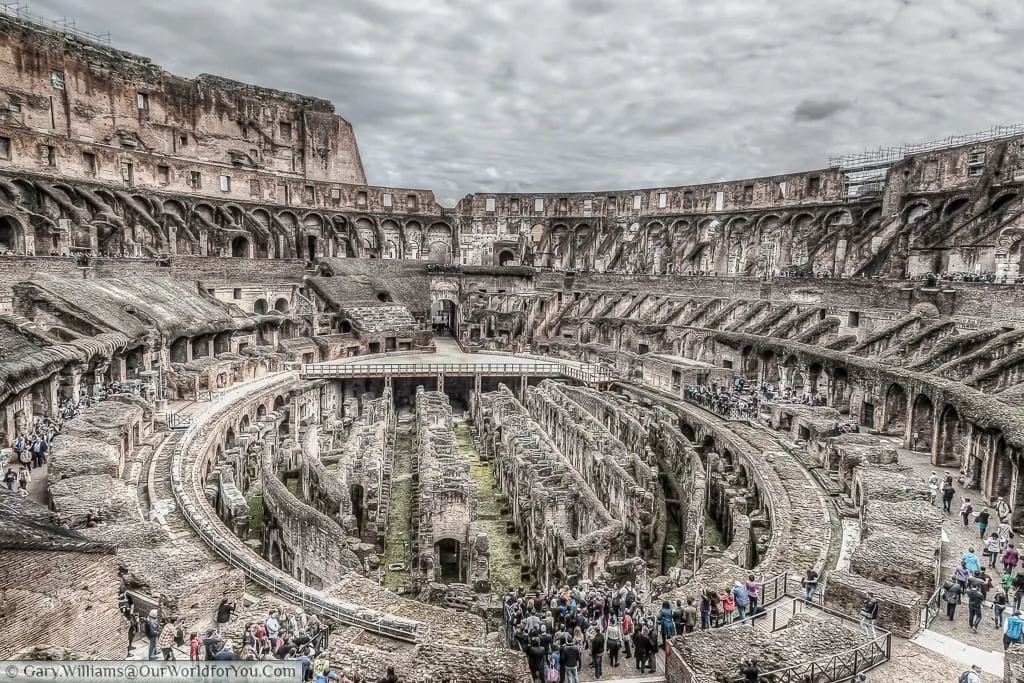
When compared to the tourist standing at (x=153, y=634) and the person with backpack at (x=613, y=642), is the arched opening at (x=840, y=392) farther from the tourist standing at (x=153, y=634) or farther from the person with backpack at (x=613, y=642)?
the tourist standing at (x=153, y=634)

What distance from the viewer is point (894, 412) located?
2586cm

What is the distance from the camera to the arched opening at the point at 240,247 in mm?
53919

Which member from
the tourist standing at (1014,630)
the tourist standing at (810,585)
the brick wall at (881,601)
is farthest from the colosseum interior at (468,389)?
the tourist standing at (1014,630)

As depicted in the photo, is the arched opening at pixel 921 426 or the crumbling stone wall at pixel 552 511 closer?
the crumbling stone wall at pixel 552 511

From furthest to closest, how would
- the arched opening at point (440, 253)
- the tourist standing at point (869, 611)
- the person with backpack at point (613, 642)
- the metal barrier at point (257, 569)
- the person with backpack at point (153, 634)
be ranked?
1. the arched opening at point (440, 253)
2. the metal barrier at point (257, 569)
3. the tourist standing at point (869, 611)
4. the person with backpack at point (613, 642)
5. the person with backpack at point (153, 634)

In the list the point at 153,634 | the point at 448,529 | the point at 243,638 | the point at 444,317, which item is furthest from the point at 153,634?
the point at 444,317

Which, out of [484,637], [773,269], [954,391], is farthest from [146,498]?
[773,269]

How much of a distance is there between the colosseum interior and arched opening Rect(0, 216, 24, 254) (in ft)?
0.51

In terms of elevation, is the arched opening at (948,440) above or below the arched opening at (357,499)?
above

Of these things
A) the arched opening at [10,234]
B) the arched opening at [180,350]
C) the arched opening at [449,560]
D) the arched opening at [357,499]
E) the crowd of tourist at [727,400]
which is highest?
the arched opening at [10,234]

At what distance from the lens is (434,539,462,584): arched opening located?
18.9m

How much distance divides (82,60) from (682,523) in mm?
52994

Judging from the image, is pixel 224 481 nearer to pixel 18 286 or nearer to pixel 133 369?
pixel 133 369

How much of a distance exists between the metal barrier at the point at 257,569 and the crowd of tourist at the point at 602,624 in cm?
195
